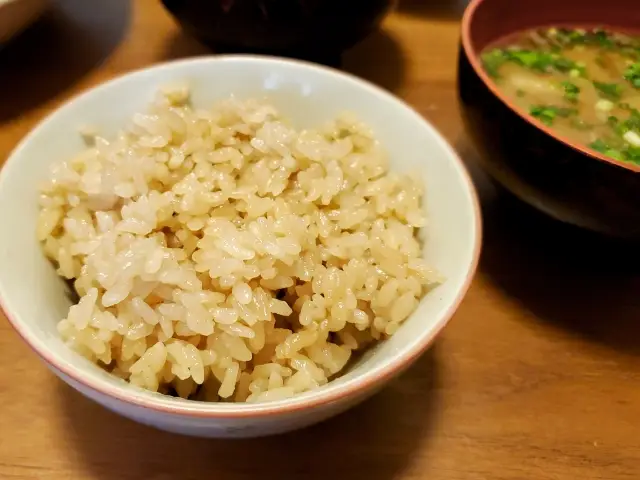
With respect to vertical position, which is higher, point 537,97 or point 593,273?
point 537,97

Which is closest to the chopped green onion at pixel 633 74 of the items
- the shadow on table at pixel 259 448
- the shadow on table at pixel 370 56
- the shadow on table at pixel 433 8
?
the shadow on table at pixel 370 56

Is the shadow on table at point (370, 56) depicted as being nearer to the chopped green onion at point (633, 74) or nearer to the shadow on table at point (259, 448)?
the chopped green onion at point (633, 74)

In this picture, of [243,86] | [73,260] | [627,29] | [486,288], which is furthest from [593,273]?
[73,260]

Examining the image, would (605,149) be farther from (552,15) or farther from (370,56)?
(370,56)

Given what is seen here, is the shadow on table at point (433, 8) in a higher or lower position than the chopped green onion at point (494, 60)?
lower

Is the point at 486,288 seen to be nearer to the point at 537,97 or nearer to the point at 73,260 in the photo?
the point at 537,97
